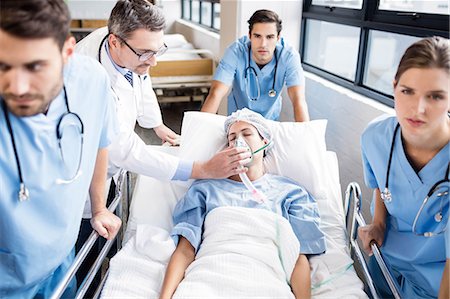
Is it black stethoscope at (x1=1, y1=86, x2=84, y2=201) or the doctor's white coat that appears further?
the doctor's white coat

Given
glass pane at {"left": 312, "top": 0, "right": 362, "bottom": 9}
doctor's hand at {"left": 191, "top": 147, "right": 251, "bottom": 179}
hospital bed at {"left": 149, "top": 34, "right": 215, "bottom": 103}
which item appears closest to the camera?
doctor's hand at {"left": 191, "top": 147, "right": 251, "bottom": 179}

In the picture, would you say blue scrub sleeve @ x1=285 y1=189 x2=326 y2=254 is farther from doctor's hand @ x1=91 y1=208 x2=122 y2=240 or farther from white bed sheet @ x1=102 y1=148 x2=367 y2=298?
doctor's hand @ x1=91 y1=208 x2=122 y2=240

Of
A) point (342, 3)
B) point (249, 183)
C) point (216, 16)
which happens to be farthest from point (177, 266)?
point (216, 16)

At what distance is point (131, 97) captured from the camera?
193 cm

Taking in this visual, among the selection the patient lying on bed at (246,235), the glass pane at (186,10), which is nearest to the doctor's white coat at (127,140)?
the patient lying on bed at (246,235)

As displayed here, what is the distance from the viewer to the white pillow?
6.83ft

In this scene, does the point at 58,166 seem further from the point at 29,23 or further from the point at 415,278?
the point at 415,278

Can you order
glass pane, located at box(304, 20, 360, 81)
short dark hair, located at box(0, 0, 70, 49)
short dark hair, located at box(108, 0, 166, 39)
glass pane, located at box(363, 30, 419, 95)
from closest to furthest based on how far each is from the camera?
short dark hair, located at box(0, 0, 70, 49) → short dark hair, located at box(108, 0, 166, 39) → glass pane, located at box(363, 30, 419, 95) → glass pane, located at box(304, 20, 360, 81)

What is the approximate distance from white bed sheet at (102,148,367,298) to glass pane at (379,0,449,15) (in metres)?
0.98

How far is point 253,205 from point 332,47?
6.87ft

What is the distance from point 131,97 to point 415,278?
1.35 meters

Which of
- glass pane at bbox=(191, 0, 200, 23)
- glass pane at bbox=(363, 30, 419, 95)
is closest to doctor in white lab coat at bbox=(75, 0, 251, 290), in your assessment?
glass pane at bbox=(363, 30, 419, 95)

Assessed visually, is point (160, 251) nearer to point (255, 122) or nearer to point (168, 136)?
point (255, 122)

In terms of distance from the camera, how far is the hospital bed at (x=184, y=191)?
1.57 metres
